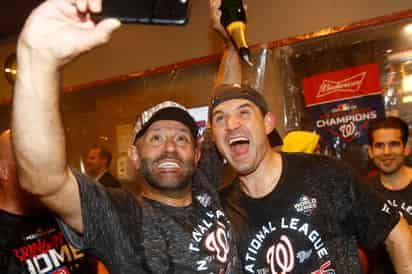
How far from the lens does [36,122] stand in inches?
30.1

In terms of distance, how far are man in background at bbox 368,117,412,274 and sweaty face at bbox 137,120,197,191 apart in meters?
1.21

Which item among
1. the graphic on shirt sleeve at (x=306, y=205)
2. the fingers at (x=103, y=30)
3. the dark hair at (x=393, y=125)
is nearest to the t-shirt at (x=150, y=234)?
the graphic on shirt sleeve at (x=306, y=205)

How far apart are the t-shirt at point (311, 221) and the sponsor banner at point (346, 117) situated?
117cm

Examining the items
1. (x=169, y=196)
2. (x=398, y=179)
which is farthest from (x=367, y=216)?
(x=398, y=179)

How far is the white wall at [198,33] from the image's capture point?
2.65 m

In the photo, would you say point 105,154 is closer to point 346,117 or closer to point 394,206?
point 346,117

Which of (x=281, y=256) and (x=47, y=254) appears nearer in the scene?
(x=281, y=256)

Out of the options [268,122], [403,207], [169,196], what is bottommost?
[403,207]

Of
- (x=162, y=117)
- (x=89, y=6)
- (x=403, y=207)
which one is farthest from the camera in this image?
(x=403, y=207)

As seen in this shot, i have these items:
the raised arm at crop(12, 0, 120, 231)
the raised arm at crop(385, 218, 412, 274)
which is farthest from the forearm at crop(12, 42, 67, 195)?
the raised arm at crop(385, 218, 412, 274)

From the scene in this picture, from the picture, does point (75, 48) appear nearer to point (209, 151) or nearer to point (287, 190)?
point (287, 190)

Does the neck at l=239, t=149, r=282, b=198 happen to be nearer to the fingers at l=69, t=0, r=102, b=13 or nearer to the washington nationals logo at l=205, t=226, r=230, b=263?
the washington nationals logo at l=205, t=226, r=230, b=263

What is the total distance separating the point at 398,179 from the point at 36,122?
1956 millimetres

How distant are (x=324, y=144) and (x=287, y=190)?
4.20 ft
